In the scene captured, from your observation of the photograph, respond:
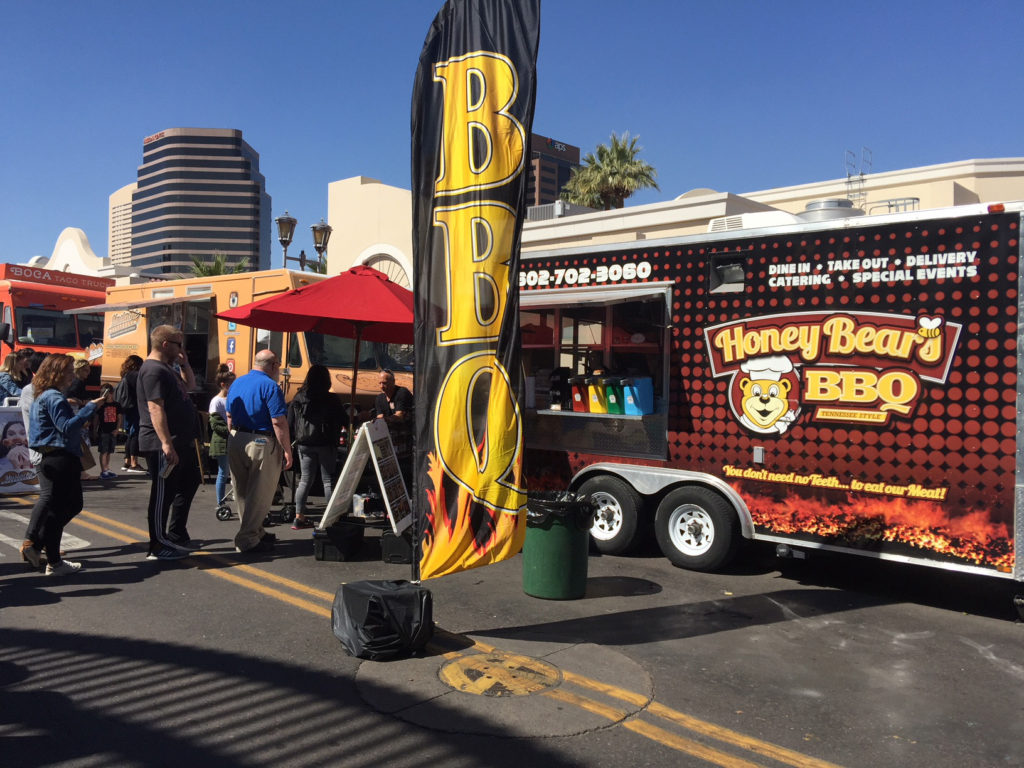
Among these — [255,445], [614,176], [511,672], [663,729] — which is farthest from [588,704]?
[614,176]

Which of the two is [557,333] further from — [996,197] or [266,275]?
[996,197]

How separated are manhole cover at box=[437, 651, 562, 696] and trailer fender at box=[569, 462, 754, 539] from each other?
296cm

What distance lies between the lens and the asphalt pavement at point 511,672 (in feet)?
12.8

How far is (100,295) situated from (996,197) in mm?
26472

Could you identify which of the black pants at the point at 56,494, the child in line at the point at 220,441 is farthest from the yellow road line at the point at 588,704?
the child in line at the point at 220,441

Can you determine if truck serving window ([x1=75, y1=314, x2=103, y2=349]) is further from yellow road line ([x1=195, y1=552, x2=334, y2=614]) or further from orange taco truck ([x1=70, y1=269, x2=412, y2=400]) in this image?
yellow road line ([x1=195, y1=552, x2=334, y2=614])

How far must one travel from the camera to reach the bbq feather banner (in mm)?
5355

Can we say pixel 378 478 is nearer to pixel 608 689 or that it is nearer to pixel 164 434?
pixel 164 434

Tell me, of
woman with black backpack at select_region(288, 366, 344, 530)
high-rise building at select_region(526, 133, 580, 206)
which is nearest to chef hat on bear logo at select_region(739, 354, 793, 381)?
woman with black backpack at select_region(288, 366, 344, 530)

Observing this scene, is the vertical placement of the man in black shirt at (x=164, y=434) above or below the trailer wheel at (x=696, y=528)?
above

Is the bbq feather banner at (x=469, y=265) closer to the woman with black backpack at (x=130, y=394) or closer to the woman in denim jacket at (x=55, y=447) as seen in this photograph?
the woman in denim jacket at (x=55, y=447)

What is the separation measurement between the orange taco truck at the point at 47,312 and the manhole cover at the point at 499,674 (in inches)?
599

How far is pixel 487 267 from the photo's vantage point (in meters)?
5.39

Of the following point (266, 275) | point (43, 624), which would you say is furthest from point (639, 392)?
point (266, 275)
